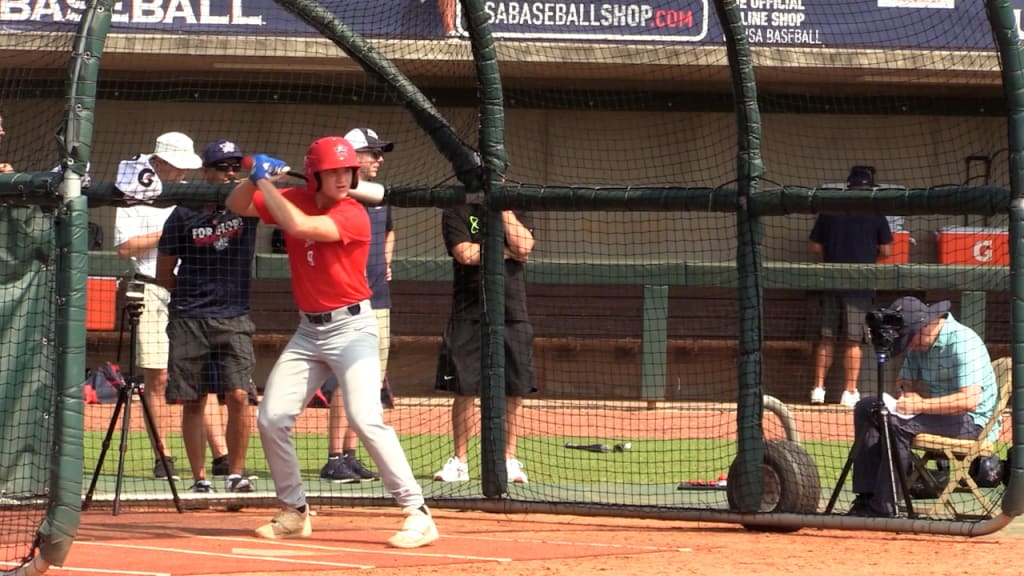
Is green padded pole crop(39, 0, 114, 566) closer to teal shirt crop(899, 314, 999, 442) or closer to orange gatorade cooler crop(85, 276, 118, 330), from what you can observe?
teal shirt crop(899, 314, 999, 442)

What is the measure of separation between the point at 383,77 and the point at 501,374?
5.84ft

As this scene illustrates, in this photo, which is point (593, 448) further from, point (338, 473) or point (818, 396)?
point (818, 396)

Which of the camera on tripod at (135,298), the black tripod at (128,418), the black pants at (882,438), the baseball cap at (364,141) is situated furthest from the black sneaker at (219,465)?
Result: the black pants at (882,438)

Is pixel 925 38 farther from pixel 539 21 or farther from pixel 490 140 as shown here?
pixel 490 140

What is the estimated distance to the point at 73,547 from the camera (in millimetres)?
7281

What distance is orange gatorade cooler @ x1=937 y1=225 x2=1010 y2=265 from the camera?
13.8 m

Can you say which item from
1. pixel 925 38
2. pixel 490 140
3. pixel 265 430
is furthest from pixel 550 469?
pixel 925 38

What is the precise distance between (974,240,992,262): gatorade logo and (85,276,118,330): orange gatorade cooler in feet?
23.4

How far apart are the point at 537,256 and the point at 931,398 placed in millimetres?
6066

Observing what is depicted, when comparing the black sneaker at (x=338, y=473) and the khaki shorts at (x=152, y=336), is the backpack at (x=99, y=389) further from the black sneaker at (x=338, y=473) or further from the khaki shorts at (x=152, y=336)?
the black sneaker at (x=338, y=473)

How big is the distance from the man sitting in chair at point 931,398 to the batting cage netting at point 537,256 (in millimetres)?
18

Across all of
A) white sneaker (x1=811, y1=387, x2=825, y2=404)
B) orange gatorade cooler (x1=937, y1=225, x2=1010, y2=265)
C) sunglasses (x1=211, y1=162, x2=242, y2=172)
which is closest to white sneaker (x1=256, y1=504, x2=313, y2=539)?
sunglasses (x1=211, y1=162, x2=242, y2=172)

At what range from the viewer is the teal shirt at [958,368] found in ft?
27.2

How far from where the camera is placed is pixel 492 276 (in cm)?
877
